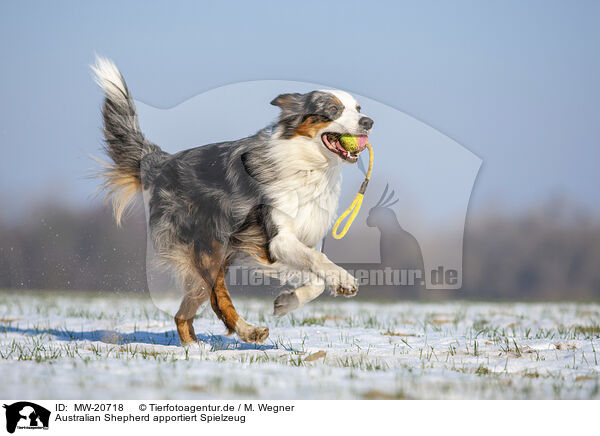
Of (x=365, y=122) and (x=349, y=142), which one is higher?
(x=365, y=122)

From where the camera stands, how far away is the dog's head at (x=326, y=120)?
468 cm

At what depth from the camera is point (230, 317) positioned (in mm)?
4910

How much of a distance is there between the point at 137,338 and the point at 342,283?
2.28 meters

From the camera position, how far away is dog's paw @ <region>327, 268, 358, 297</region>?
14.4 feet

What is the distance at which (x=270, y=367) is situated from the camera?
12.7 ft

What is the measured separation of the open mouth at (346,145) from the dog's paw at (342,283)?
89 centimetres

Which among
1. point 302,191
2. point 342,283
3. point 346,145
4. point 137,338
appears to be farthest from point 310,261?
point 137,338

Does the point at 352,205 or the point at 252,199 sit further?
the point at 352,205

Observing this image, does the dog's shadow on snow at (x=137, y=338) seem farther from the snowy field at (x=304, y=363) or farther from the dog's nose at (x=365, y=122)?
the dog's nose at (x=365, y=122)

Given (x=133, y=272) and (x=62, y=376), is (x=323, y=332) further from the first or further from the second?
(x=62, y=376)

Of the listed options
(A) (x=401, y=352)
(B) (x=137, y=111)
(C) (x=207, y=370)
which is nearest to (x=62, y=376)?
(C) (x=207, y=370)
